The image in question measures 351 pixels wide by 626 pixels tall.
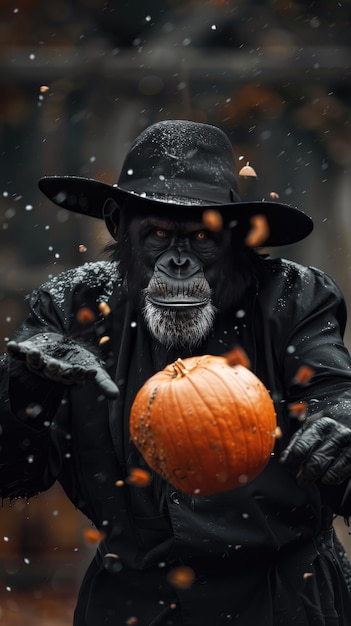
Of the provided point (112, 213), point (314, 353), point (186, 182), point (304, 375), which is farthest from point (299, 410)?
point (112, 213)

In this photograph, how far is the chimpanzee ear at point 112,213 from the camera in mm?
5137

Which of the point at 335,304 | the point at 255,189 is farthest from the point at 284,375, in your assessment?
the point at 255,189

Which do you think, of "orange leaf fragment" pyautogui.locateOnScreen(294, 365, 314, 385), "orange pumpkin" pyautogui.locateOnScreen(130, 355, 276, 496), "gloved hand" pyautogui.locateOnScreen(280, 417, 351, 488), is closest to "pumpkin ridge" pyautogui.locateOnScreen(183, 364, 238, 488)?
"orange pumpkin" pyautogui.locateOnScreen(130, 355, 276, 496)

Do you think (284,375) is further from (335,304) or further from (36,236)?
(36,236)

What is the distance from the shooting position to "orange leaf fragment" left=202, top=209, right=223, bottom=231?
4.82 m

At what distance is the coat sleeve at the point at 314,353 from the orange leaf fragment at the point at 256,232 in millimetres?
160

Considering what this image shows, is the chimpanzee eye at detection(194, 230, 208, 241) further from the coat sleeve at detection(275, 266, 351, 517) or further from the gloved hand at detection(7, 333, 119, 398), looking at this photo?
the gloved hand at detection(7, 333, 119, 398)

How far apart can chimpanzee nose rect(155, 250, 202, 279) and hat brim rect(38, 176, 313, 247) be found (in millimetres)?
157

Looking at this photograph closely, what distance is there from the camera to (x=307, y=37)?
8.63 m

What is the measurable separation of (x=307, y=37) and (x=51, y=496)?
10.6 feet

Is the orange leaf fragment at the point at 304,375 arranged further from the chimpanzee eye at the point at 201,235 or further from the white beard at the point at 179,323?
the chimpanzee eye at the point at 201,235

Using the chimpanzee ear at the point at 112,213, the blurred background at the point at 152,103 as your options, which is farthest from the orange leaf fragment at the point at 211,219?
the blurred background at the point at 152,103

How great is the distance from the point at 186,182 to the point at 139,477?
40.2 inches

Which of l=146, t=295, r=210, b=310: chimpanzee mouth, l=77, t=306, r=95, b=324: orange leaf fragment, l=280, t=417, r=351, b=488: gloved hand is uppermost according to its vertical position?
l=146, t=295, r=210, b=310: chimpanzee mouth
